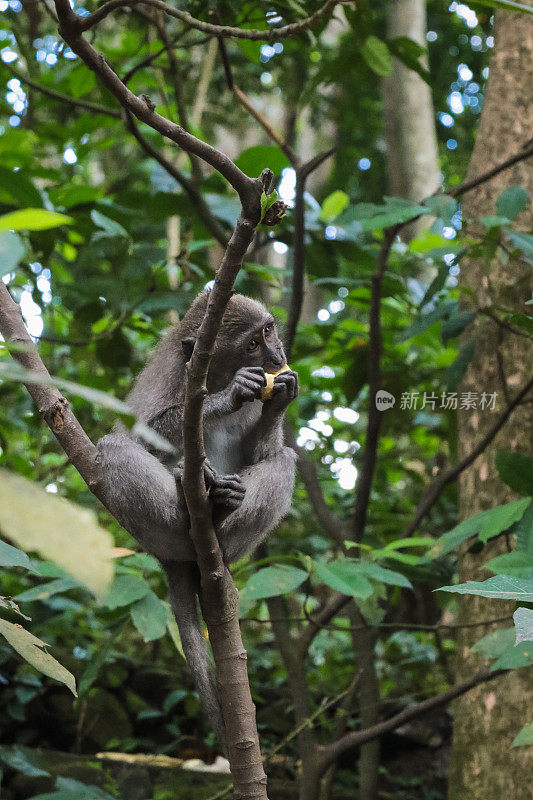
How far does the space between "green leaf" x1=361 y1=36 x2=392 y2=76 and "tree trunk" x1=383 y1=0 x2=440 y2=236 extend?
388cm

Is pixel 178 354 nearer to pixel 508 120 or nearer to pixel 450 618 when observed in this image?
pixel 508 120

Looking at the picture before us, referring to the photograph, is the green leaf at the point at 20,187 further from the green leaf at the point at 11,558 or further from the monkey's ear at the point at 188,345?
the green leaf at the point at 11,558

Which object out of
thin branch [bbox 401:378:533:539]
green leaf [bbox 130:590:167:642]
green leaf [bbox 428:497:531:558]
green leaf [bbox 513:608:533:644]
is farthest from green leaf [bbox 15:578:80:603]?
green leaf [bbox 513:608:533:644]

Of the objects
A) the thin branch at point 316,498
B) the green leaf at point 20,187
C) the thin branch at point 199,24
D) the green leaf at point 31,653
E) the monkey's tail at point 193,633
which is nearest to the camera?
the green leaf at point 31,653

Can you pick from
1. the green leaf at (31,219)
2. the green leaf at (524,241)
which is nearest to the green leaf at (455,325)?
the green leaf at (524,241)

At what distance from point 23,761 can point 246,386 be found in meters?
2.47

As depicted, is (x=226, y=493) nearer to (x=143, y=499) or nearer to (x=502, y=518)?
(x=143, y=499)

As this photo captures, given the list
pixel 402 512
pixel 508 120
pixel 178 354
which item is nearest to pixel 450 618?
pixel 402 512

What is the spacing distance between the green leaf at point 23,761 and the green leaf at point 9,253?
145 inches

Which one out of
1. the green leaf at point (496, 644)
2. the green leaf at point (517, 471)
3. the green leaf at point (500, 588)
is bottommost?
the green leaf at point (500, 588)

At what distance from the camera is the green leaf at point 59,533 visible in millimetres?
697

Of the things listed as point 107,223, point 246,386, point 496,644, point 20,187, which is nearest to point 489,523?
point 496,644

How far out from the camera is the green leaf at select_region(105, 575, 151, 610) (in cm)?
311

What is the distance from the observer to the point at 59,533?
714 mm
